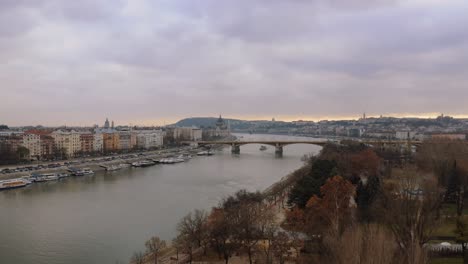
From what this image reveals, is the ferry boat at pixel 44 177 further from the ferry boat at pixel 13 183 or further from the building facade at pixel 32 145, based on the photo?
the building facade at pixel 32 145

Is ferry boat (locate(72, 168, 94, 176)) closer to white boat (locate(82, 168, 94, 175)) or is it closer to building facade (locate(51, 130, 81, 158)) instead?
white boat (locate(82, 168, 94, 175))

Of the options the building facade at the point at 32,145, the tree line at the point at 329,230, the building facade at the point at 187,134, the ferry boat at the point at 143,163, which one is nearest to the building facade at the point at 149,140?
the building facade at the point at 187,134

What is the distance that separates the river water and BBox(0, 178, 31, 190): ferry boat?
0.85ft

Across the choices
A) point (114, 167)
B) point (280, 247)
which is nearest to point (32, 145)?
point (114, 167)

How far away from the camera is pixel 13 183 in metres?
11.7

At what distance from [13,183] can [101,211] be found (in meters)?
4.89

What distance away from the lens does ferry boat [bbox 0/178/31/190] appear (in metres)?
11.4

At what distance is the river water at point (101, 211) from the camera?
586 cm

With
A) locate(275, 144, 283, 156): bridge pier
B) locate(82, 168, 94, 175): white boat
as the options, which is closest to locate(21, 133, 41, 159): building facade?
locate(82, 168, 94, 175): white boat

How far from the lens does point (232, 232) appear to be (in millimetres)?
5309

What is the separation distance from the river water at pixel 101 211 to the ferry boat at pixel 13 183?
26 cm

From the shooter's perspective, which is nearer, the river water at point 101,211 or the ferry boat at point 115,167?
the river water at point 101,211

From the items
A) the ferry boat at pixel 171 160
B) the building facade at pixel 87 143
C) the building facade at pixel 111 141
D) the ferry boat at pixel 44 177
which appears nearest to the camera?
the ferry boat at pixel 44 177

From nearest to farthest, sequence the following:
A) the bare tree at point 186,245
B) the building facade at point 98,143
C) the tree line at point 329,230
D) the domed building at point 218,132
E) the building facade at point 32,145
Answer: the tree line at point 329,230, the bare tree at point 186,245, the building facade at point 32,145, the building facade at point 98,143, the domed building at point 218,132
